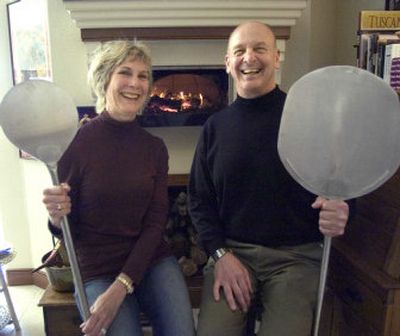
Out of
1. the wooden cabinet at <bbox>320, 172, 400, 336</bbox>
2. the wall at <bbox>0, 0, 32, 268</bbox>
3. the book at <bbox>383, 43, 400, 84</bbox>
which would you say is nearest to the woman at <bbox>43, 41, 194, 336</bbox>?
the wooden cabinet at <bbox>320, 172, 400, 336</bbox>

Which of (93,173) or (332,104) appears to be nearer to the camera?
(332,104)

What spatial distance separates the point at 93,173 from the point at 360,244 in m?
0.86

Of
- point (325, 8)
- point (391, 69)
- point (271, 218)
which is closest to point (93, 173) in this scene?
point (271, 218)

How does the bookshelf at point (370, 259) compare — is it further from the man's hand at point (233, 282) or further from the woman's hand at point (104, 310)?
the woman's hand at point (104, 310)

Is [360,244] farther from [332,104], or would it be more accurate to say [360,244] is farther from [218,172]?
[332,104]

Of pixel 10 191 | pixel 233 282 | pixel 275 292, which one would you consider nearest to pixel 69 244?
pixel 233 282

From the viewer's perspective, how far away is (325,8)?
223 centimetres

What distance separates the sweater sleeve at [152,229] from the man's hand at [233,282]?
210mm

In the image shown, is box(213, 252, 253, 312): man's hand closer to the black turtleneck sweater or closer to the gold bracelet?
the black turtleneck sweater

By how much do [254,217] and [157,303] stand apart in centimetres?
39

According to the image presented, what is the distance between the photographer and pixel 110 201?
125 centimetres

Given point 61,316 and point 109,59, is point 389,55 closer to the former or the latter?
point 109,59

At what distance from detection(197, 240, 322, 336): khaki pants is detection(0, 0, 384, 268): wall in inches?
39.9

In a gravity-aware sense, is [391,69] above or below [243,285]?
above
